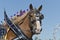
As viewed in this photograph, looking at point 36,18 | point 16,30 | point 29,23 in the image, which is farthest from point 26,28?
point 36,18

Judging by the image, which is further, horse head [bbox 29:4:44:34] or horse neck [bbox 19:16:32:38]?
horse neck [bbox 19:16:32:38]

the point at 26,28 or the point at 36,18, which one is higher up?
the point at 36,18

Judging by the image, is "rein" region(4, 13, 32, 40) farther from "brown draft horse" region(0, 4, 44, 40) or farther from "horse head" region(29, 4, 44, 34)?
"horse head" region(29, 4, 44, 34)

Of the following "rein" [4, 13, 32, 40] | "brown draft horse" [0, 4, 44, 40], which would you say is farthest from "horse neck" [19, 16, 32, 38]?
"rein" [4, 13, 32, 40]

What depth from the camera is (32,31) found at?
7.50 m

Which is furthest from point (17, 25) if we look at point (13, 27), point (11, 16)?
point (11, 16)

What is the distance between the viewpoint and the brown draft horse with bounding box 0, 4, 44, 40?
7.48m

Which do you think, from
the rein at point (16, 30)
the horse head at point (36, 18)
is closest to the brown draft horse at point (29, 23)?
the horse head at point (36, 18)

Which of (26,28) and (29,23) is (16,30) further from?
(29,23)

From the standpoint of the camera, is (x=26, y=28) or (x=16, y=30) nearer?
(x=16, y=30)

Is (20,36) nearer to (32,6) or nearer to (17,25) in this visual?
(17,25)

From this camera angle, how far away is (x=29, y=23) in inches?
301

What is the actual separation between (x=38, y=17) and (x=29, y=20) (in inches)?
12.7

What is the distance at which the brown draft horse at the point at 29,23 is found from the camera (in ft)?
24.5
